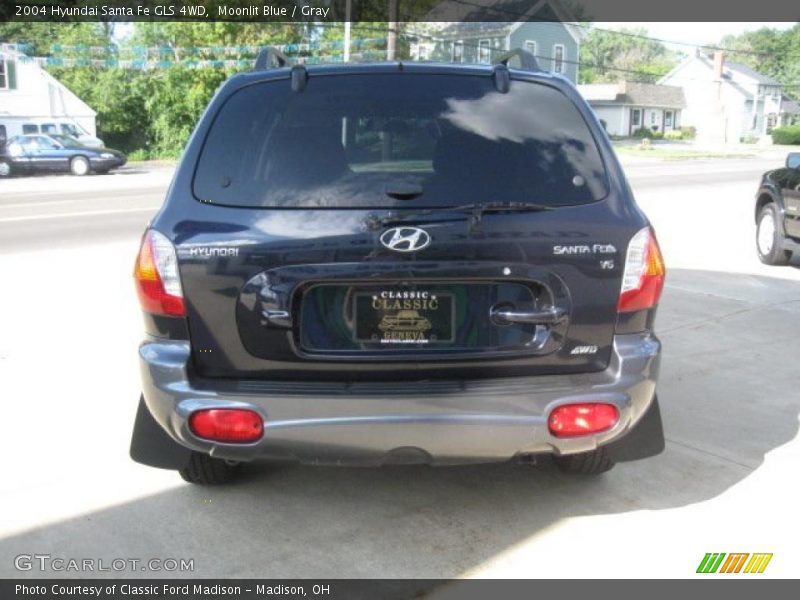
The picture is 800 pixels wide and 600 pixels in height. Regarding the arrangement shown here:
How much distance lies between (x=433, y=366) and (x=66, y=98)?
4076 cm

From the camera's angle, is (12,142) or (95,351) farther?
(12,142)

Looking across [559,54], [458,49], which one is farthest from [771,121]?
[458,49]

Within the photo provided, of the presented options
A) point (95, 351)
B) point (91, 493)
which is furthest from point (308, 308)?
point (95, 351)

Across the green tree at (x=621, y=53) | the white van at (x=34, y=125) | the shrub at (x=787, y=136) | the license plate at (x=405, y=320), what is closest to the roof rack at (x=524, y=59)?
the license plate at (x=405, y=320)

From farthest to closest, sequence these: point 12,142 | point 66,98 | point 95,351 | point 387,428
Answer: point 66,98
point 12,142
point 95,351
point 387,428

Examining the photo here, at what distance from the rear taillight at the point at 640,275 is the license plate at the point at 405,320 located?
667 millimetres

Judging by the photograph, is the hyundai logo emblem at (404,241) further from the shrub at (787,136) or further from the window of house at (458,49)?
the shrub at (787,136)

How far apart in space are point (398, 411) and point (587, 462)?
1.21 metres

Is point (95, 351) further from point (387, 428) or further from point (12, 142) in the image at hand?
point (12, 142)

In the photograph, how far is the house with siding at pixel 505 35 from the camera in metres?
51.6

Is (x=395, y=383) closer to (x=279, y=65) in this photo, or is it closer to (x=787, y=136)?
(x=279, y=65)

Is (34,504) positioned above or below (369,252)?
below

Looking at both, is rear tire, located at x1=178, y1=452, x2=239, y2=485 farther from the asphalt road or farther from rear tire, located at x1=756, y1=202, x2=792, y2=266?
rear tire, located at x1=756, y1=202, x2=792, y2=266

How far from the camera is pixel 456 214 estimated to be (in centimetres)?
317
